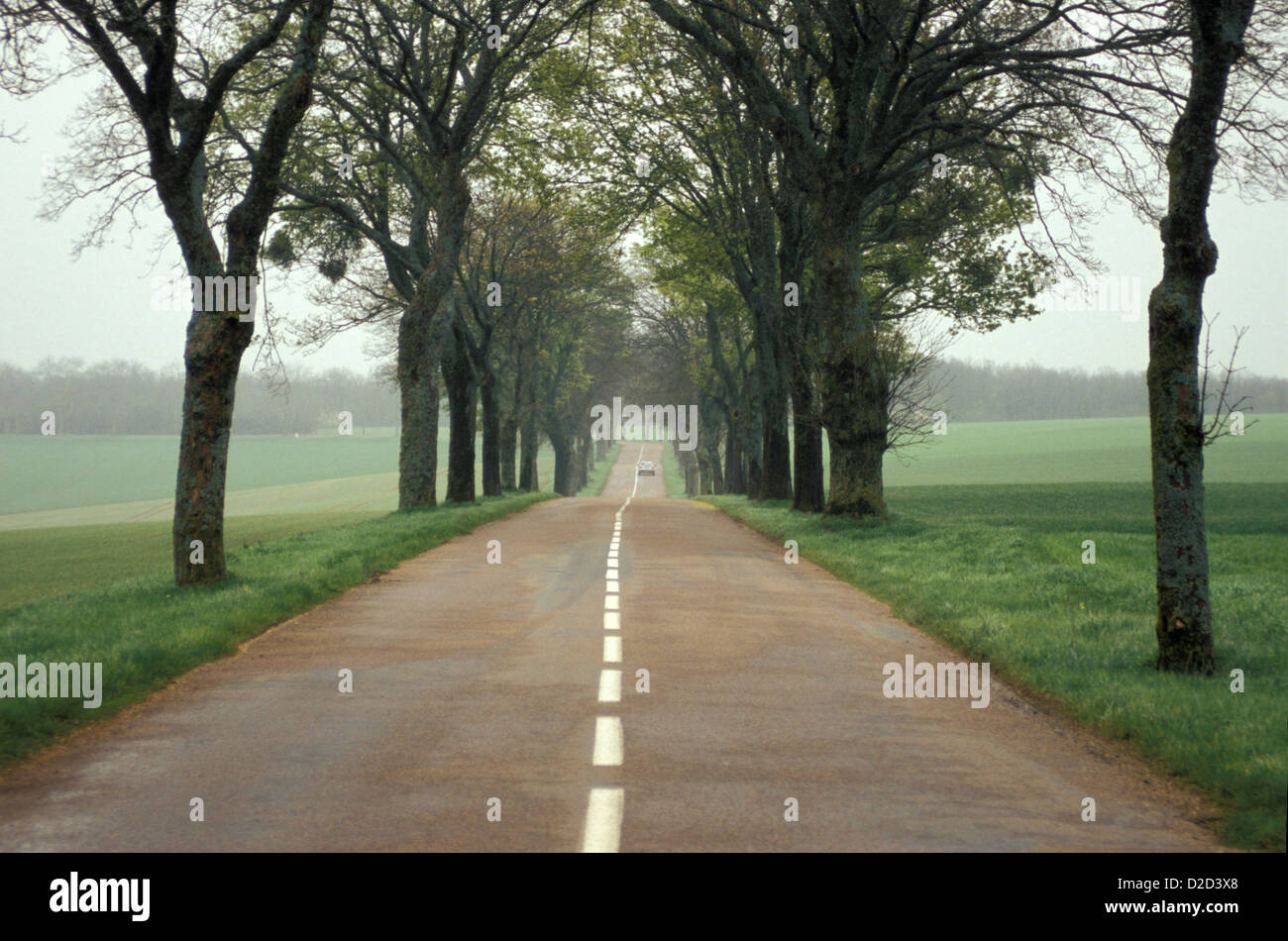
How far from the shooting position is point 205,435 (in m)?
13.3

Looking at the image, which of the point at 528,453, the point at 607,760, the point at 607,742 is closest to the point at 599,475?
the point at 528,453

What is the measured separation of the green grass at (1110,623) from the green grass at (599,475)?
58931 mm

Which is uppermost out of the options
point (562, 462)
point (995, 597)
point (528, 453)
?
point (528, 453)

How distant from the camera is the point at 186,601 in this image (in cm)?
1183

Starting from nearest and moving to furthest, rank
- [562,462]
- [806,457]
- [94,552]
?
[806,457] → [94,552] → [562,462]

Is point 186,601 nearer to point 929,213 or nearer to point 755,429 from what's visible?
point 929,213

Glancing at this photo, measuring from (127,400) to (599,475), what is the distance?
224 ft

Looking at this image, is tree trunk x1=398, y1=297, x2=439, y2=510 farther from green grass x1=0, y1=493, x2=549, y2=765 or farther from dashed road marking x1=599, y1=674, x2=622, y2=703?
dashed road marking x1=599, y1=674, x2=622, y2=703

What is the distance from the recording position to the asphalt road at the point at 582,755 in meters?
5.16

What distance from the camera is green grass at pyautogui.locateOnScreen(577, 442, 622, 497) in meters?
86.1

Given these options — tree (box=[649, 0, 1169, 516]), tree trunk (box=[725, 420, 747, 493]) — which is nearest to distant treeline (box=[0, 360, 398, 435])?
tree trunk (box=[725, 420, 747, 493])

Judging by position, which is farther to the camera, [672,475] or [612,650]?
[672,475]

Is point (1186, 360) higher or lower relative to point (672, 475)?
higher

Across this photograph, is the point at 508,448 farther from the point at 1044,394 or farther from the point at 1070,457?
the point at 1044,394
